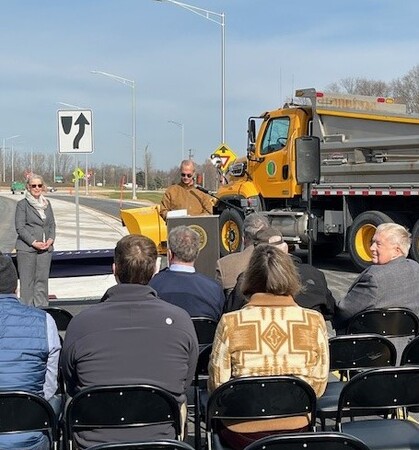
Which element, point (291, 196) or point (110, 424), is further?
point (291, 196)

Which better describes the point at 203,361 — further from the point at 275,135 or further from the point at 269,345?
the point at 275,135

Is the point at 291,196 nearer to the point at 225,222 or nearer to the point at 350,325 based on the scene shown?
the point at 225,222

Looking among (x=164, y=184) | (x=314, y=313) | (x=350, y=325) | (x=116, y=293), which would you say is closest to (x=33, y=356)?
(x=116, y=293)

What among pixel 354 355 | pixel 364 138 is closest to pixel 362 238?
pixel 364 138

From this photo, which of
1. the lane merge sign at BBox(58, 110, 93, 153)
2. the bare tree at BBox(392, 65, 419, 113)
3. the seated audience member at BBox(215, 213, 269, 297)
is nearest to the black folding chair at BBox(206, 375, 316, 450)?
the seated audience member at BBox(215, 213, 269, 297)

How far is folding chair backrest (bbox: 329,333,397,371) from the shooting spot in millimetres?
4277

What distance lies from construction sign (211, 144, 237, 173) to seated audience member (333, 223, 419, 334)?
47.6 ft

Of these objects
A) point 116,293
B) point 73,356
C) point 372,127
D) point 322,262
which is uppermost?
point 372,127

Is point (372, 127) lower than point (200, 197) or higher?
higher

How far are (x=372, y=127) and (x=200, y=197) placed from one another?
5.40 m

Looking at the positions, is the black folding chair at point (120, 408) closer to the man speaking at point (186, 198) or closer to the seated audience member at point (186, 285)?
the seated audience member at point (186, 285)

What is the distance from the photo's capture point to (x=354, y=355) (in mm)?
4414

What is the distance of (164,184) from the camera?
112m

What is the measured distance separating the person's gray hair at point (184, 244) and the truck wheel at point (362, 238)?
9.00m
